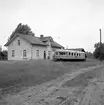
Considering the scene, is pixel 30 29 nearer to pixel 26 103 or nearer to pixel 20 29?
pixel 20 29

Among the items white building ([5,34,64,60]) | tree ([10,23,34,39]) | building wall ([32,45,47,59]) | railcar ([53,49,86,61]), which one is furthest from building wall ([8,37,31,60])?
tree ([10,23,34,39])

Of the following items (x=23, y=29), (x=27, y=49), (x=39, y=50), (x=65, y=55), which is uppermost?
(x=23, y=29)

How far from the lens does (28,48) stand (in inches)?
1395

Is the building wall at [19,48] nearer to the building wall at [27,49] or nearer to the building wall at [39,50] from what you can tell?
the building wall at [27,49]

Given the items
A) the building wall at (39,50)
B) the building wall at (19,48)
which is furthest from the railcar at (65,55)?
the building wall at (19,48)

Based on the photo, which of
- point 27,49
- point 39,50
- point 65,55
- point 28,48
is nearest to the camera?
point 28,48

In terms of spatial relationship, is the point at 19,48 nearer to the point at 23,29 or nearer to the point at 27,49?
the point at 27,49

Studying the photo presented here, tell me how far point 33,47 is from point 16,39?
5.37m

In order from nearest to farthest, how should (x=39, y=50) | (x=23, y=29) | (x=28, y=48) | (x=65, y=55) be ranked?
(x=28, y=48) < (x=65, y=55) < (x=39, y=50) < (x=23, y=29)

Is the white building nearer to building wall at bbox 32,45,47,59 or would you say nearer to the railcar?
building wall at bbox 32,45,47,59

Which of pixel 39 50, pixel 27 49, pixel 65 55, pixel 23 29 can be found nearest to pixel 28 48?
pixel 27 49

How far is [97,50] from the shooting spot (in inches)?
2228

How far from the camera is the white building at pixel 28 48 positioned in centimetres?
3534

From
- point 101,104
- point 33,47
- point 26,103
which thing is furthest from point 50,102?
point 33,47
